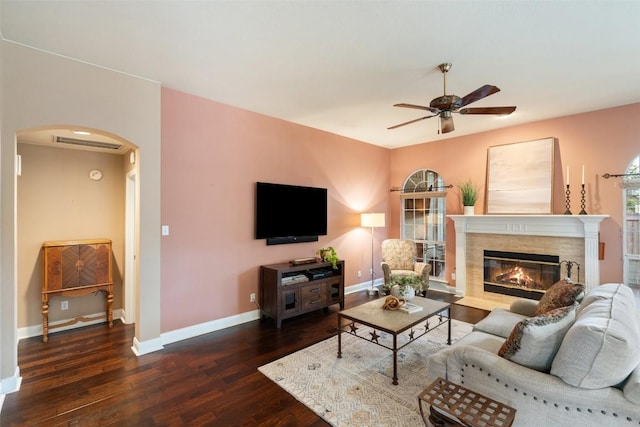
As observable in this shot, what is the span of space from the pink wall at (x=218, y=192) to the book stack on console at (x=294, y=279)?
44 cm

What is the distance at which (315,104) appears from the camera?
390 cm

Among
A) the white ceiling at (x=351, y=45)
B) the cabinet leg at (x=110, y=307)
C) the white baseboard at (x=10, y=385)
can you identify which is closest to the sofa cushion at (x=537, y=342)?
the white ceiling at (x=351, y=45)

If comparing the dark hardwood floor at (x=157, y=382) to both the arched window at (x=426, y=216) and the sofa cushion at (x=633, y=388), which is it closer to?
the sofa cushion at (x=633, y=388)

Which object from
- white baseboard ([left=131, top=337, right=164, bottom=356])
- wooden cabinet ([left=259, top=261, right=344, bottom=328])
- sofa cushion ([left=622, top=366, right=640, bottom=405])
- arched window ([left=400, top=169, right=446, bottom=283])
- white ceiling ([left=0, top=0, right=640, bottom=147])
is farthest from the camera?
arched window ([left=400, top=169, right=446, bottom=283])

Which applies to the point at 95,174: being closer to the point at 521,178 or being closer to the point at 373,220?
the point at 373,220

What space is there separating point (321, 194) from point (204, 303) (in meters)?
2.43

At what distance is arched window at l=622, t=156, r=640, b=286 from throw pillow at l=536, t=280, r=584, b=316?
2.38m

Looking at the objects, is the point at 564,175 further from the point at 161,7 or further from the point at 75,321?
the point at 75,321

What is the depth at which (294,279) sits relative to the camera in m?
4.08

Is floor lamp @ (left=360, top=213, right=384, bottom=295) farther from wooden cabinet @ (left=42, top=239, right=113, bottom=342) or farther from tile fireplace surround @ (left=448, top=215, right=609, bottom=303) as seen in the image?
wooden cabinet @ (left=42, top=239, right=113, bottom=342)

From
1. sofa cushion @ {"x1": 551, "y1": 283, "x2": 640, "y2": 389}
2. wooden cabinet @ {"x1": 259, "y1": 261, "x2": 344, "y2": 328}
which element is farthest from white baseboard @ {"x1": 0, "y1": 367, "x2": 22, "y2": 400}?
sofa cushion @ {"x1": 551, "y1": 283, "x2": 640, "y2": 389}

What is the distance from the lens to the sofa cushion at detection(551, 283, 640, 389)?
1.40 m

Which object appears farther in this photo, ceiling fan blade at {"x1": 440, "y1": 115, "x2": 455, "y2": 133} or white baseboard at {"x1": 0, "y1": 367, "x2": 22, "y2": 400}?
ceiling fan blade at {"x1": 440, "y1": 115, "x2": 455, "y2": 133}

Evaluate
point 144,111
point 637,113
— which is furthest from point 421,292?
point 144,111
